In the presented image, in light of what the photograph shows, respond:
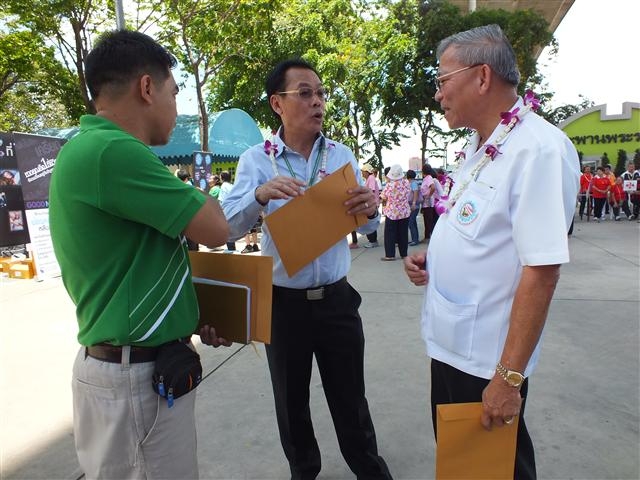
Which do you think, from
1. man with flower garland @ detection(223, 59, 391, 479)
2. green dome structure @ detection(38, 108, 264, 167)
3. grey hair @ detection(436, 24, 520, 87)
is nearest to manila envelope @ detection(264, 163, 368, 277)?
man with flower garland @ detection(223, 59, 391, 479)

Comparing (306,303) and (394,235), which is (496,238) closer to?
(306,303)

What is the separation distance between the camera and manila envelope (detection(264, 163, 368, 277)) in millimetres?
1724

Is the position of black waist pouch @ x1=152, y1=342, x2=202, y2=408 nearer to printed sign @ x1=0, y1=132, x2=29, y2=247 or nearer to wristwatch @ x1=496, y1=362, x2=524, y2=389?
wristwatch @ x1=496, y1=362, x2=524, y2=389

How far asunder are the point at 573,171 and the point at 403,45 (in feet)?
53.0

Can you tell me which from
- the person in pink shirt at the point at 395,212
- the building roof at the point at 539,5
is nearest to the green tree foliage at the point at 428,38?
the building roof at the point at 539,5

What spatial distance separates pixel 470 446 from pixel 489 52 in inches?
45.4

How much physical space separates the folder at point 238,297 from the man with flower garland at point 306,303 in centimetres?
39

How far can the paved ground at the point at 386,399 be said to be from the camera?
2.44 meters

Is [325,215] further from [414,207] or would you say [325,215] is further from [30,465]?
[414,207]

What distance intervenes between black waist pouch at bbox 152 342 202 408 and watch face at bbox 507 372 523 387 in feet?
2.95

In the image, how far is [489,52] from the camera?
1.39m

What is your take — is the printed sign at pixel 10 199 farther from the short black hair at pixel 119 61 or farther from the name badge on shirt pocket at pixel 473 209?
the name badge on shirt pocket at pixel 473 209

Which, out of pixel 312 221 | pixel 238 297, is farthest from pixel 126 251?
pixel 312 221

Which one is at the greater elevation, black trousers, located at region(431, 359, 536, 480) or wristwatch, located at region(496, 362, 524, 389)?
wristwatch, located at region(496, 362, 524, 389)
